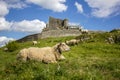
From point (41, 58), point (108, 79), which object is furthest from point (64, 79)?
point (41, 58)

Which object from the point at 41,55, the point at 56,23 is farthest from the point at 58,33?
the point at 41,55

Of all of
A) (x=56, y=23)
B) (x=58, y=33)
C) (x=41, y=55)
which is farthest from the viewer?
(x=56, y=23)

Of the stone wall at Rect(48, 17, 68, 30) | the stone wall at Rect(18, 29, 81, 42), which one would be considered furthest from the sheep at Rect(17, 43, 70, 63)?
the stone wall at Rect(48, 17, 68, 30)

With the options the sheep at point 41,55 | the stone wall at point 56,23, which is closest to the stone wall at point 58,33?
the stone wall at point 56,23

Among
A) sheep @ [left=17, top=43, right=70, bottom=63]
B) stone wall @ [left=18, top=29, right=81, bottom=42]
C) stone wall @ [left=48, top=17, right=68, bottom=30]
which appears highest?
stone wall @ [left=48, top=17, right=68, bottom=30]

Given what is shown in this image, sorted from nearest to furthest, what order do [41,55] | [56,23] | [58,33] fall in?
[41,55]
[58,33]
[56,23]

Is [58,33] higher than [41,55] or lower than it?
higher

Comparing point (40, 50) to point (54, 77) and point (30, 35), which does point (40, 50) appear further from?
point (30, 35)

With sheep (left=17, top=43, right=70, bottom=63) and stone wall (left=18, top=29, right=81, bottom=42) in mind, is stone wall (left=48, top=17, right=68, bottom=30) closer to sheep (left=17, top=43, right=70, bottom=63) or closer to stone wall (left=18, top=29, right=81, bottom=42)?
stone wall (left=18, top=29, right=81, bottom=42)

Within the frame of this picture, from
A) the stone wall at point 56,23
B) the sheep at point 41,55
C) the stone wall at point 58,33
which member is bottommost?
the sheep at point 41,55

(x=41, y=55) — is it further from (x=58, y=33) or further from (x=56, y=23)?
(x=56, y=23)

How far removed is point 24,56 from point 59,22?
77.4m

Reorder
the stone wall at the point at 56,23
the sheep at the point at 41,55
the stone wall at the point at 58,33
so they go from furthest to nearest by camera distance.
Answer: the stone wall at the point at 56,23, the stone wall at the point at 58,33, the sheep at the point at 41,55

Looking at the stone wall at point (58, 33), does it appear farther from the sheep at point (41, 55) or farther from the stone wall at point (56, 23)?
the sheep at point (41, 55)
